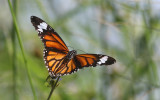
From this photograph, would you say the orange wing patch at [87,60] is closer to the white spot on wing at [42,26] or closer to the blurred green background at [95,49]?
the white spot on wing at [42,26]

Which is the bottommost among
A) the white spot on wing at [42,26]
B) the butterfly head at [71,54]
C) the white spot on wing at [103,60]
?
the white spot on wing at [103,60]

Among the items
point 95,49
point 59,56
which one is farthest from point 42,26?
point 95,49

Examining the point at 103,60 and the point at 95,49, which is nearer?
the point at 103,60

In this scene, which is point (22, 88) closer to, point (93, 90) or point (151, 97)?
point (93, 90)

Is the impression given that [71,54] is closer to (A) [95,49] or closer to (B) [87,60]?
(B) [87,60]

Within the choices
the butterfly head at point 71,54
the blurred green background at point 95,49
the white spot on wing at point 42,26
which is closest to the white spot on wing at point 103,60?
the butterfly head at point 71,54

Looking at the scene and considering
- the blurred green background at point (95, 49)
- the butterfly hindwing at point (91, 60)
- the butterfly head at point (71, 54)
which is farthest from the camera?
the blurred green background at point (95, 49)

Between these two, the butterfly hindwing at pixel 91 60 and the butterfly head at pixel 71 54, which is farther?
the butterfly head at pixel 71 54
